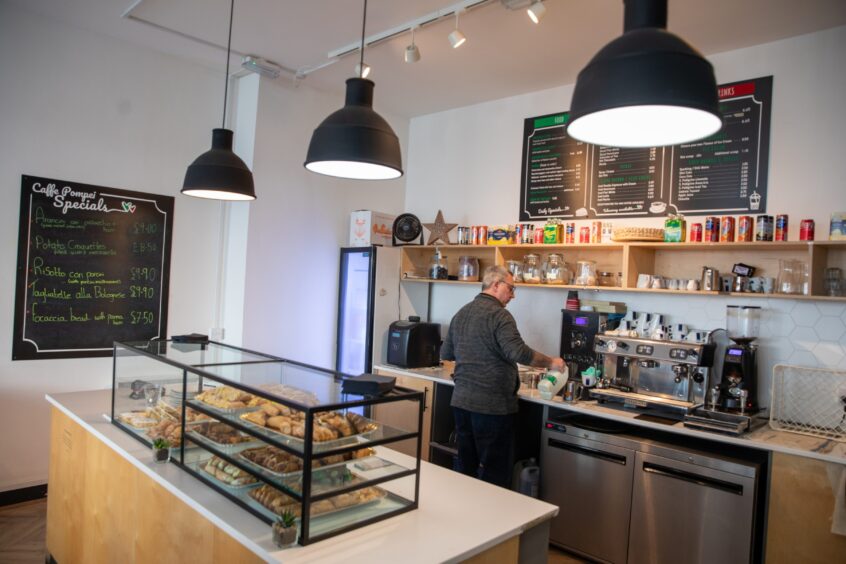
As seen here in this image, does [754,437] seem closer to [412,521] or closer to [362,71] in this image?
[412,521]

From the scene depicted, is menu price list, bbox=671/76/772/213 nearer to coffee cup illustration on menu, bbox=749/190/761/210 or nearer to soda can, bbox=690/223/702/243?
coffee cup illustration on menu, bbox=749/190/761/210

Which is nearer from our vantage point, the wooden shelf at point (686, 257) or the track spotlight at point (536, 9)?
the track spotlight at point (536, 9)

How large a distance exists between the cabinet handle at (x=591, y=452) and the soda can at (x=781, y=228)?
57.3 inches

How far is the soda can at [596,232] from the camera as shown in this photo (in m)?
3.82

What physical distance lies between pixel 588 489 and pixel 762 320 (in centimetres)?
139

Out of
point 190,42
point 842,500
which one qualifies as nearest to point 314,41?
point 190,42

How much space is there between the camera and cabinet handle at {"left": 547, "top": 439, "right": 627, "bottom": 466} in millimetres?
3080

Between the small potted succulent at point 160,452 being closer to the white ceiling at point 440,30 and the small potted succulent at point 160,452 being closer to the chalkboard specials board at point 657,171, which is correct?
the white ceiling at point 440,30

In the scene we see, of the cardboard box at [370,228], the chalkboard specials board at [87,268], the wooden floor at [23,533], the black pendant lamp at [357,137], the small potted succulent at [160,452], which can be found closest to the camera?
the black pendant lamp at [357,137]

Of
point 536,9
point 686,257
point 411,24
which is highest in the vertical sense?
point 411,24

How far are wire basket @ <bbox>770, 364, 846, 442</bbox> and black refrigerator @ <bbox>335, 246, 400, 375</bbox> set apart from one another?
2.72 meters

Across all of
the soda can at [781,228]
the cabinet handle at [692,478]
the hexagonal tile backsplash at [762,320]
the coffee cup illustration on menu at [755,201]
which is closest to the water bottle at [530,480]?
the cabinet handle at [692,478]

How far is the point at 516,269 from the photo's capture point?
4164 mm

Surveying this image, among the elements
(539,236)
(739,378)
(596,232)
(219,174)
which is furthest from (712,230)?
(219,174)
